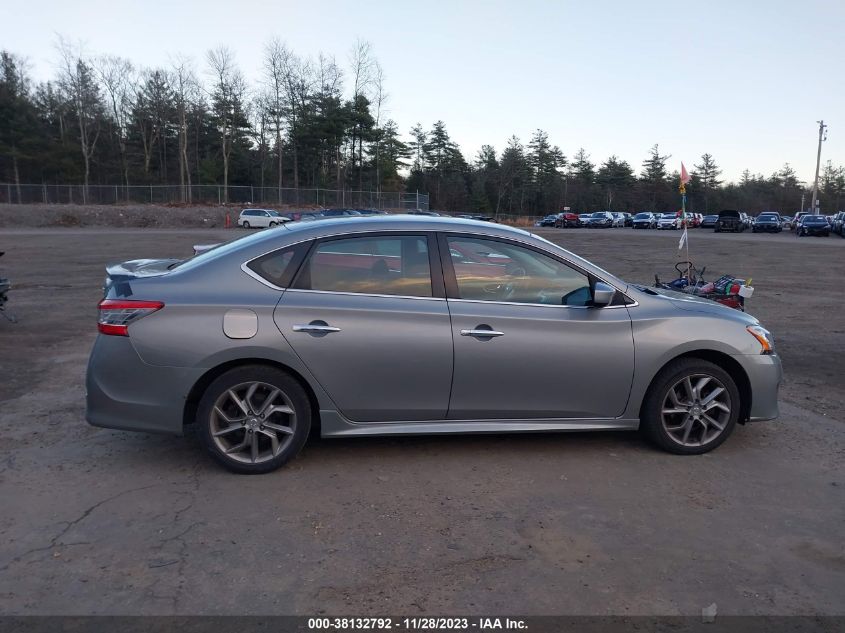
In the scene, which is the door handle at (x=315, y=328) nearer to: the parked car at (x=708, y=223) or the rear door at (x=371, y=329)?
the rear door at (x=371, y=329)

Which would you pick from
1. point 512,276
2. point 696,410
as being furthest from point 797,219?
point 512,276

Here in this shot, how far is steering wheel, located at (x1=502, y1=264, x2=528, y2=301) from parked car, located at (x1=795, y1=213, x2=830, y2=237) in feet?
160

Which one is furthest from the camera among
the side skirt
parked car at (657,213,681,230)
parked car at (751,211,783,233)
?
parked car at (657,213,681,230)

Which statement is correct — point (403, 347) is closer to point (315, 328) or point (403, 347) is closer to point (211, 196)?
Answer: point (315, 328)

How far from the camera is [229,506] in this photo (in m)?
4.12

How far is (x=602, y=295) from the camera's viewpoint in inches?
187

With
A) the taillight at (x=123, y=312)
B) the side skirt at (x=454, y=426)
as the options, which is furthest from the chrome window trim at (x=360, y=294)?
the taillight at (x=123, y=312)

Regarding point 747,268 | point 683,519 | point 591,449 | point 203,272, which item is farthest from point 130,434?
point 747,268

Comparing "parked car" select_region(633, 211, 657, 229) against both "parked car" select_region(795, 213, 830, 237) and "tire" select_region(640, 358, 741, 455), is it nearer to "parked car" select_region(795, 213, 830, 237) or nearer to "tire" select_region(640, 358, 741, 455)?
"parked car" select_region(795, 213, 830, 237)

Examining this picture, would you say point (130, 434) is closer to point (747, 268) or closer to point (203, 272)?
point (203, 272)

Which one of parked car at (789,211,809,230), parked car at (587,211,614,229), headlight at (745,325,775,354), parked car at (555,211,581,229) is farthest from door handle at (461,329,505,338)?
parked car at (587,211,614,229)

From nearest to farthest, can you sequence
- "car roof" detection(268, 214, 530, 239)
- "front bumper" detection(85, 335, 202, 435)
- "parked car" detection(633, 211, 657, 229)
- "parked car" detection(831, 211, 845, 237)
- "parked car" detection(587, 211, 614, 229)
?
"front bumper" detection(85, 335, 202, 435), "car roof" detection(268, 214, 530, 239), "parked car" detection(831, 211, 845, 237), "parked car" detection(633, 211, 657, 229), "parked car" detection(587, 211, 614, 229)

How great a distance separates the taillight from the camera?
4480 millimetres
